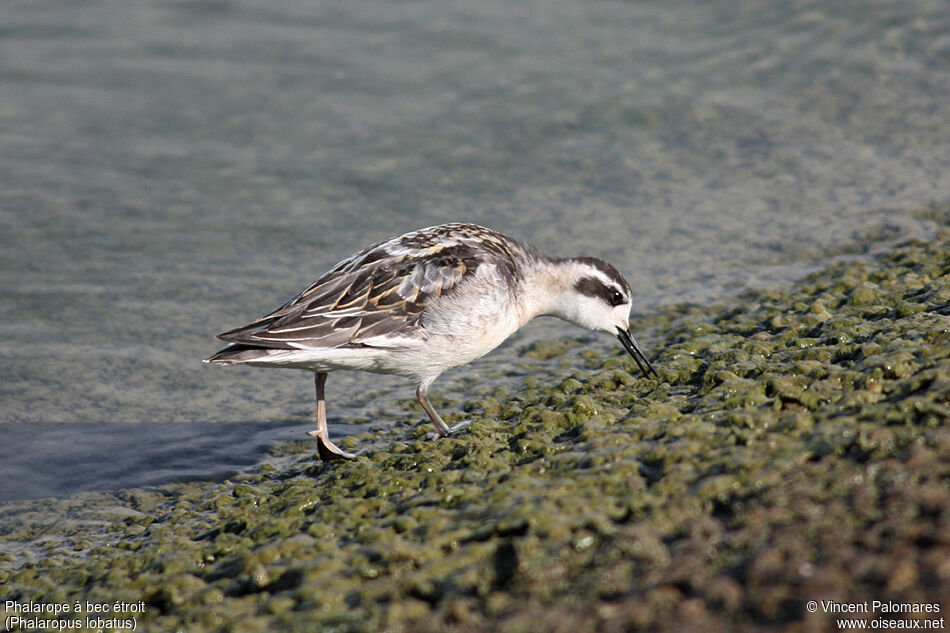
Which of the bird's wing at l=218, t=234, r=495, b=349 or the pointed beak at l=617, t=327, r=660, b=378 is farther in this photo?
the pointed beak at l=617, t=327, r=660, b=378

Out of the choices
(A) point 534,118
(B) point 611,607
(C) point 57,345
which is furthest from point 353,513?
(A) point 534,118

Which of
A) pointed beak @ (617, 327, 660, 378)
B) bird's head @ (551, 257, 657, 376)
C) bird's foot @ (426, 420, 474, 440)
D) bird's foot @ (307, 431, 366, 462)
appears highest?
bird's head @ (551, 257, 657, 376)

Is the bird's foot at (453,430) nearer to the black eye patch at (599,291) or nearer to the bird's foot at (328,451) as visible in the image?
the bird's foot at (328,451)

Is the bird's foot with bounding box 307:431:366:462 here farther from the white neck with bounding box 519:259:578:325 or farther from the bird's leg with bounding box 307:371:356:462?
the white neck with bounding box 519:259:578:325

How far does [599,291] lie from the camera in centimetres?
714

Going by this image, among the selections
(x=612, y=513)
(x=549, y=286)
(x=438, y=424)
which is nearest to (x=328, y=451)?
(x=438, y=424)

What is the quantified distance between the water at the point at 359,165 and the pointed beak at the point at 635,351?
1274mm

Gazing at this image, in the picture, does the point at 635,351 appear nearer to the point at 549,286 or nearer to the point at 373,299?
the point at 549,286

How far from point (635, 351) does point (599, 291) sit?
56cm

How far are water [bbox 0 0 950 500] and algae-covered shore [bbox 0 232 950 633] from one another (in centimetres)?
141

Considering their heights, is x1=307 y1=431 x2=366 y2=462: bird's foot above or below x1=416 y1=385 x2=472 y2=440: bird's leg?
below

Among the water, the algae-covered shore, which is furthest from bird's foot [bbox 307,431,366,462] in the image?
the water

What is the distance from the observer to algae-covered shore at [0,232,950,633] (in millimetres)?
3289

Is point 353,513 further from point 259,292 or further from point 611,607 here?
point 259,292
